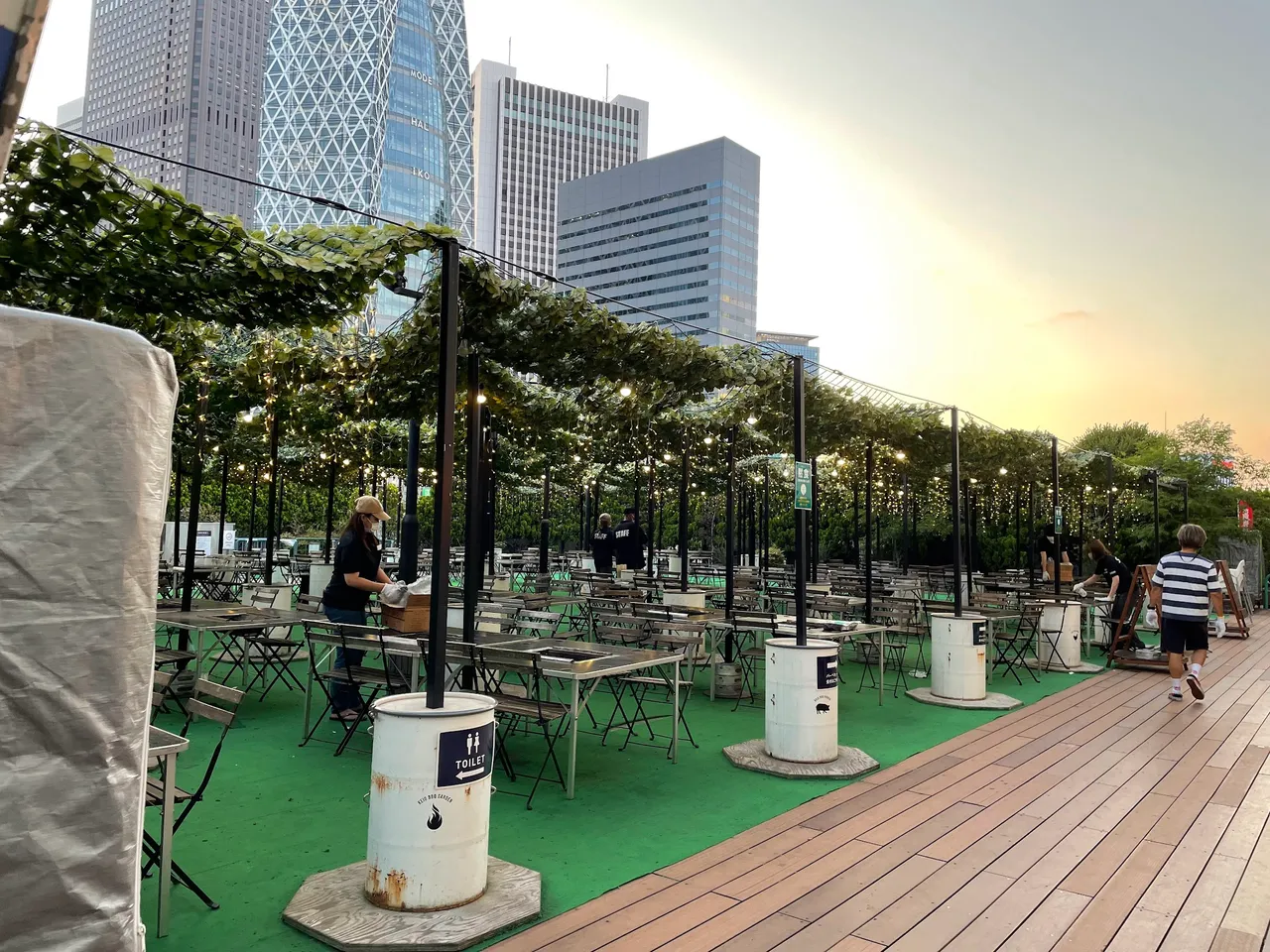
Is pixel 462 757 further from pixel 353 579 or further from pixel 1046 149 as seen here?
pixel 1046 149

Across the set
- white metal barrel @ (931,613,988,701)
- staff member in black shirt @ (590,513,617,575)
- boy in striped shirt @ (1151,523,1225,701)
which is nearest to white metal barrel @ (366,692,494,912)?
white metal barrel @ (931,613,988,701)

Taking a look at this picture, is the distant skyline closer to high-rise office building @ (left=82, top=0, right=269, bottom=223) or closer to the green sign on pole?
the green sign on pole

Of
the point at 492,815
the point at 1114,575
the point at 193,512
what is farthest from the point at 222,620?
the point at 1114,575

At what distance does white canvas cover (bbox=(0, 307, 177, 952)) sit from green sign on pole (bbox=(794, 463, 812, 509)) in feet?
15.2

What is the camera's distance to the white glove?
6.06m

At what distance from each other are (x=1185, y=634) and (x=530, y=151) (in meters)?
175

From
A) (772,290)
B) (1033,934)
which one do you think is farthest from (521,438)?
(772,290)

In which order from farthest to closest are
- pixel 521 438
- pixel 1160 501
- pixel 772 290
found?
pixel 772 290 → pixel 1160 501 → pixel 521 438

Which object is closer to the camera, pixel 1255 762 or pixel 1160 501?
pixel 1255 762

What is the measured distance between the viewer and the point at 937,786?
5.15 metres

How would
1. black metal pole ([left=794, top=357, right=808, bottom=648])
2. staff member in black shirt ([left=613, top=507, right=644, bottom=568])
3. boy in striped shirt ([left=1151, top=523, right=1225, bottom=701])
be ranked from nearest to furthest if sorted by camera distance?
1. black metal pole ([left=794, top=357, right=808, bottom=648])
2. boy in striped shirt ([left=1151, top=523, right=1225, bottom=701])
3. staff member in black shirt ([left=613, top=507, right=644, bottom=568])

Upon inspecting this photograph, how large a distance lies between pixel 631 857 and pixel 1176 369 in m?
22.8

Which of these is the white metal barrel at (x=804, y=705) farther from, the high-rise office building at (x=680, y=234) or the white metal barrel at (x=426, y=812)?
the high-rise office building at (x=680, y=234)

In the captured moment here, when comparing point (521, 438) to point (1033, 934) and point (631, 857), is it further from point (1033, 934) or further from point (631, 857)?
point (1033, 934)
